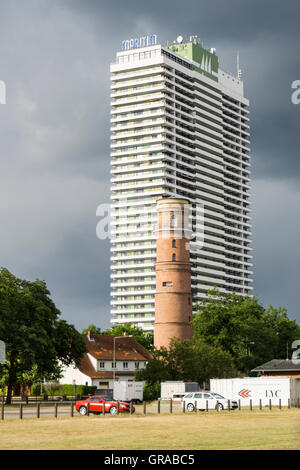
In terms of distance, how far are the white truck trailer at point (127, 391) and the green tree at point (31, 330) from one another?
7.79 meters

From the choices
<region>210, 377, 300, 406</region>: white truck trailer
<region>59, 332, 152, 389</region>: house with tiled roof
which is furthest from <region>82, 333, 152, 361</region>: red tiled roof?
<region>210, 377, 300, 406</region>: white truck trailer

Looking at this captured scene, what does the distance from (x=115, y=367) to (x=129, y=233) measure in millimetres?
78419

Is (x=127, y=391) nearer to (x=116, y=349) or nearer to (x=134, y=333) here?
(x=116, y=349)

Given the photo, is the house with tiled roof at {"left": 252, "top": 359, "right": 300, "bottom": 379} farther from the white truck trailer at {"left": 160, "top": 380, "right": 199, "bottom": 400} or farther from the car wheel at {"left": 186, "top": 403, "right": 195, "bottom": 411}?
the car wheel at {"left": 186, "top": 403, "right": 195, "bottom": 411}

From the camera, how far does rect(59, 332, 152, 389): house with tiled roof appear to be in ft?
392

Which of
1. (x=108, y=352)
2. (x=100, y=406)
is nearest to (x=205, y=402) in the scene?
(x=100, y=406)

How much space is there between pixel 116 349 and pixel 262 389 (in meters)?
61.1

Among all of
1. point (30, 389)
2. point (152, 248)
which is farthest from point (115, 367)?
point (152, 248)

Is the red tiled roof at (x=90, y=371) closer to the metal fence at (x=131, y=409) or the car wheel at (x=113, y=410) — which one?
the metal fence at (x=131, y=409)

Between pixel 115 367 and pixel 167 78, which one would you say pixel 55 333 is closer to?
pixel 115 367

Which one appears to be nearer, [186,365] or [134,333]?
[186,365]

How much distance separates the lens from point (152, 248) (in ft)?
629

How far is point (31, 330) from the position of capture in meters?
72.5

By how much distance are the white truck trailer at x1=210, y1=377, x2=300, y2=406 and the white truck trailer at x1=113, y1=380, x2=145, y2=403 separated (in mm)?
8444
